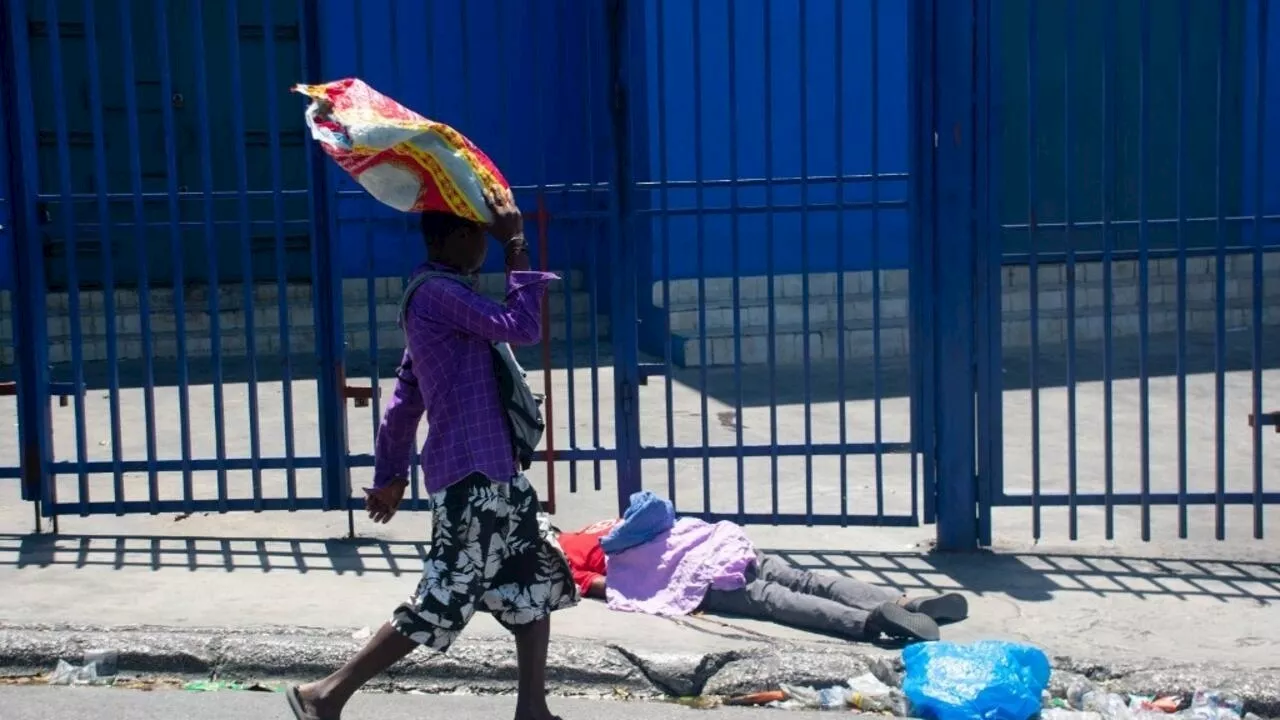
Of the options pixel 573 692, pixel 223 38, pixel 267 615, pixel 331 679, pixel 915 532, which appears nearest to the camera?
pixel 331 679

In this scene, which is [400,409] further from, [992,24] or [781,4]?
[781,4]

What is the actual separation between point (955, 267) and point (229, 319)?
23.3 feet

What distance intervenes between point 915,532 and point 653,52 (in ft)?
17.3

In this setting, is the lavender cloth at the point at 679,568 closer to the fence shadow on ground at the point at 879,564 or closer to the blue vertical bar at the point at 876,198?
the fence shadow on ground at the point at 879,564

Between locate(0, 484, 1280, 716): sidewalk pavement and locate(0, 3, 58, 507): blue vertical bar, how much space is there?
1.06 feet

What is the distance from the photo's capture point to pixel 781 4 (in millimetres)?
10391

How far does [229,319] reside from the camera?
36.6 feet

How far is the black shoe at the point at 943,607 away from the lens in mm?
4707

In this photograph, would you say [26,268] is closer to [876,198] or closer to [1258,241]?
[876,198]

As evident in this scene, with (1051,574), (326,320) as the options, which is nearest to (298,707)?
(326,320)

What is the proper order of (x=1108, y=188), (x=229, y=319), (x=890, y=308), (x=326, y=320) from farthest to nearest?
(x=229, y=319)
(x=890, y=308)
(x=326, y=320)
(x=1108, y=188)

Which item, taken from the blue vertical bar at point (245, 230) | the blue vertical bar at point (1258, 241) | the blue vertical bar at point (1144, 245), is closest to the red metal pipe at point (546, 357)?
the blue vertical bar at point (245, 230)

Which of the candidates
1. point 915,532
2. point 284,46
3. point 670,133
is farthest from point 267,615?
point 284,46

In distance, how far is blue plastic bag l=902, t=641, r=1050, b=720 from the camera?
4.09 metres
